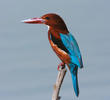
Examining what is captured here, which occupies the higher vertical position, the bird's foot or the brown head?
the brown head

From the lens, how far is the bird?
8.75 m

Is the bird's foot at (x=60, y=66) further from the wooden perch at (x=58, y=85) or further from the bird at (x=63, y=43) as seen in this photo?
the wooden perch at (x=58, y=85)

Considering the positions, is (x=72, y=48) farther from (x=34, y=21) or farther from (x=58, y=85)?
(x=34, y=21)

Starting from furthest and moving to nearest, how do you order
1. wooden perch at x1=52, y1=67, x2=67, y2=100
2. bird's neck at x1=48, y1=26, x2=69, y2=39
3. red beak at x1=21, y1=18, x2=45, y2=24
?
red beak at x1=21, y1=18, x2=45, y2=24 → bird's neck at x1=48, y1=26, x2=69, y2=39 → wooden perch at x1=52, y1=67, x2=67, y2=100

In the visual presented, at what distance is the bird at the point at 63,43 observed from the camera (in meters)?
8.75

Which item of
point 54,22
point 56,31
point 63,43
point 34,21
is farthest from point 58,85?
point 34,21

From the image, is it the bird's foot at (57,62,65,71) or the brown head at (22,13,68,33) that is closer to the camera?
the bird's foot at (57,62,65,71)

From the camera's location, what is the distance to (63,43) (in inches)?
354

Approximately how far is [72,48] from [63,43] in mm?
326

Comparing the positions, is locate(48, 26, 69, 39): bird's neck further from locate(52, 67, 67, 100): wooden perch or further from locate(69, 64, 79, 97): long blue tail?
locate(52, 67, 67, 100): wooden perch

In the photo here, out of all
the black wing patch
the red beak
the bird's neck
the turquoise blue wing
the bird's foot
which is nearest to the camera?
the turquoise blue wing

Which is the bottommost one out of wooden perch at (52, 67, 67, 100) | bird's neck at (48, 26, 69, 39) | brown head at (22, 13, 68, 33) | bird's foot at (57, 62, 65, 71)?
wooden perch at (52, 67, 67, 100)

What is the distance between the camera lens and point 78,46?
8953 millimetres

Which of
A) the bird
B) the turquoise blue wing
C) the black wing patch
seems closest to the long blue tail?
the bird
